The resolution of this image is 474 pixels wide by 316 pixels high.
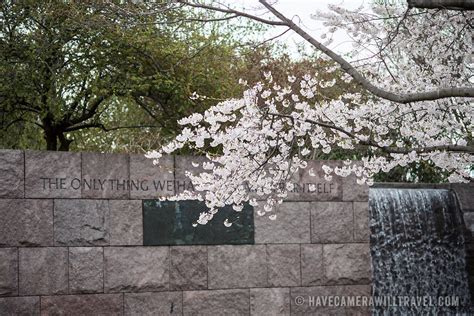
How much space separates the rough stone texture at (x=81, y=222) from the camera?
9.94 m

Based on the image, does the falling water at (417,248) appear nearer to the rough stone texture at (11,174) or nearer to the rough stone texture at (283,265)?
Result: the rough stone texture at (283,265)

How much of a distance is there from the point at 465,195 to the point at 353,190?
3.46m

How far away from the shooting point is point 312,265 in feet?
37.0

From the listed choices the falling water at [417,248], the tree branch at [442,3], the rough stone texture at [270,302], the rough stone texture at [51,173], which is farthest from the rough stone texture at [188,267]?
the tree branch at [442,3]

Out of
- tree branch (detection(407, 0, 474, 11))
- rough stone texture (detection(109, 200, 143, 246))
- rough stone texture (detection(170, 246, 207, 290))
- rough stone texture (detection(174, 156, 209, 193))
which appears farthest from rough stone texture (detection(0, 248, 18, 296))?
tree branch (detection(407, 0, 474, 11))

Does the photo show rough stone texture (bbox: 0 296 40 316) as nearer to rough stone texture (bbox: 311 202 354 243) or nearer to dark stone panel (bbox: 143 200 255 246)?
dark stone panel (bbox: 143 200 255 246)

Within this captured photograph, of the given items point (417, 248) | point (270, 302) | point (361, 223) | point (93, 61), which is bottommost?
point (270, 302)

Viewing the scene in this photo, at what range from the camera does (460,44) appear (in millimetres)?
9914

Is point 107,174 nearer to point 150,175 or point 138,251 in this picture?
point 150,175

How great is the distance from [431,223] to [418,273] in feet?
3.02

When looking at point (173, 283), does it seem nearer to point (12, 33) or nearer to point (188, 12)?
point (12, 33)

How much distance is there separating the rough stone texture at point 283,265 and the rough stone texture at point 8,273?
3257 millimetres

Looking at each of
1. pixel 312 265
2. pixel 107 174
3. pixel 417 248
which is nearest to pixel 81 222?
pixel 107 174

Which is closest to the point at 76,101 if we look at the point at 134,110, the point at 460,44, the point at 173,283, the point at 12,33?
the point at 12,33
